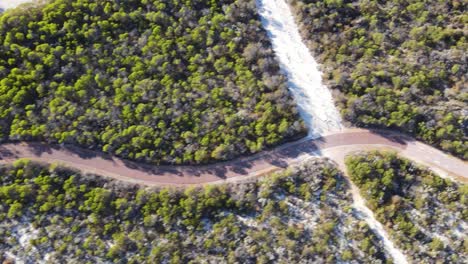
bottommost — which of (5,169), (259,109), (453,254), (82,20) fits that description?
(453,254)

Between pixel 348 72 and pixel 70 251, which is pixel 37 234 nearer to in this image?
pixel 70 251

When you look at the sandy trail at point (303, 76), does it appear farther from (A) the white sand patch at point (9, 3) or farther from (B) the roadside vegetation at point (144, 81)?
(A) the white sand patch at point (9, 3)

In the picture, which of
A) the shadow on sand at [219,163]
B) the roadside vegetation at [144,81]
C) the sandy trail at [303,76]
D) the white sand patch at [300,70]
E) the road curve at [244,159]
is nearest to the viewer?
the road curve at [244,159]

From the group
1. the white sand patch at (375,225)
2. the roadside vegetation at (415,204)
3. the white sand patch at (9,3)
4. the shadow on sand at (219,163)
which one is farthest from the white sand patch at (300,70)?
the white sand patch at (9,3)

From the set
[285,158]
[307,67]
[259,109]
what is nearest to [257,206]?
[285,158]

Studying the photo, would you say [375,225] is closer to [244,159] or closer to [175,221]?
[244,159]

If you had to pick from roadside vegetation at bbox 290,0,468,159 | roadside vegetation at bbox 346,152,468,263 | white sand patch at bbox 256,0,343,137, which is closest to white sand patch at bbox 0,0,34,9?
white sand patch at bbox 256,0,343,137

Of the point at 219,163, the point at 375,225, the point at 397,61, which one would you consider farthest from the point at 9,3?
the point at 375,225
